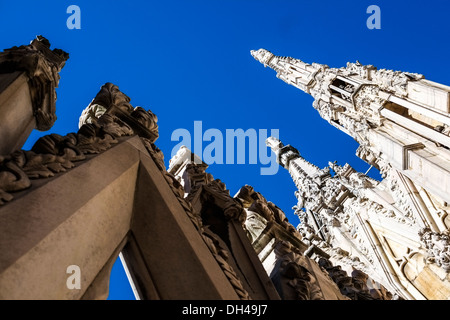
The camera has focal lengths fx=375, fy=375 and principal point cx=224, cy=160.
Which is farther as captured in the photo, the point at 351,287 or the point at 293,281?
the point at 351,287

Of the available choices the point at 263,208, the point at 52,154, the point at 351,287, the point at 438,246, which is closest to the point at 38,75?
the point at 52,154

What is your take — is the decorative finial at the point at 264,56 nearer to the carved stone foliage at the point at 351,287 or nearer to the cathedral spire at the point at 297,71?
the cathedral spire at the point at 297,71

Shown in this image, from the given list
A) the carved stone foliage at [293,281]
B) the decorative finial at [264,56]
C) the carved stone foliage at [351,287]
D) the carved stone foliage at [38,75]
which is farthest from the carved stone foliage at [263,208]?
the decorative finial at [264,56]

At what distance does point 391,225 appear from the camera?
18016 millimetres

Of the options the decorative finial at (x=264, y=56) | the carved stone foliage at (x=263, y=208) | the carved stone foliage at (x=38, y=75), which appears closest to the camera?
the carved stone foliage at (x=38, y=75)

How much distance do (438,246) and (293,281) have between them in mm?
11019

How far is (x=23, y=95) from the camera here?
3180 millimetres

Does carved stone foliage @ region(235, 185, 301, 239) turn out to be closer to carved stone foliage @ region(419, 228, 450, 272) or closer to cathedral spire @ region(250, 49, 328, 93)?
Result: carved stone foliage @ region(419, 228, 450, 272)

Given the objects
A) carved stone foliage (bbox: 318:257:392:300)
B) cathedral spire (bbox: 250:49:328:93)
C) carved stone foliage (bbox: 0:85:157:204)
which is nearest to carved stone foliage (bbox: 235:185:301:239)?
carved stone foliage (bbox: 318:257:392:300)

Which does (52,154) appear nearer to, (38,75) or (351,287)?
(38,75)

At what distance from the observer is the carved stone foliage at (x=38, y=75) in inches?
129

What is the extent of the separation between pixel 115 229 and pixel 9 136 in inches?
42.8
